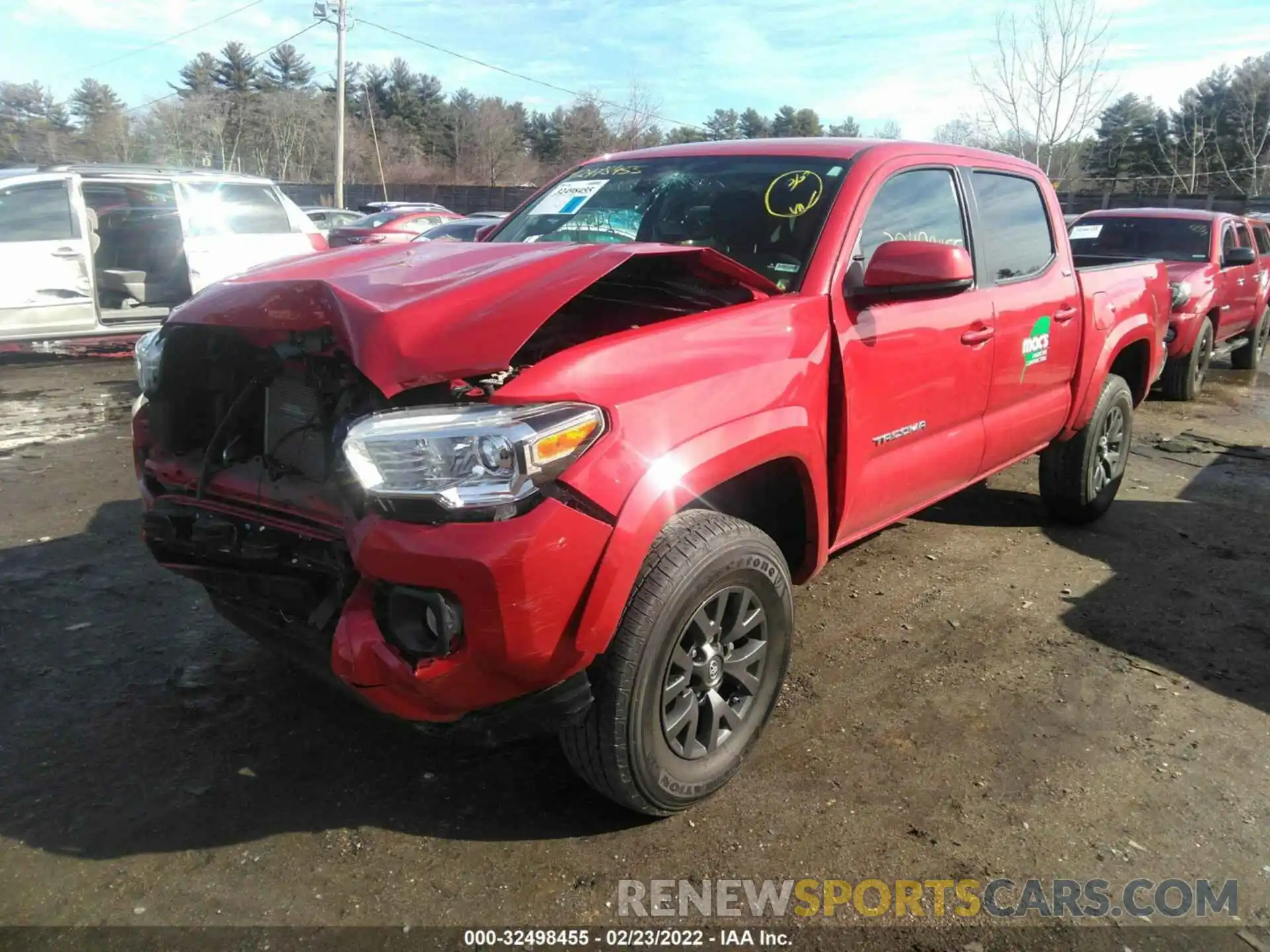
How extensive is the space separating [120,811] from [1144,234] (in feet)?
34.9

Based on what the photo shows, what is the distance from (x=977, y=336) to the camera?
11.8 ft

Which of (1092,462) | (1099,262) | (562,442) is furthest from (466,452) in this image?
(1099,262)

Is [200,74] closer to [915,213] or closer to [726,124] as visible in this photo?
[726,124]

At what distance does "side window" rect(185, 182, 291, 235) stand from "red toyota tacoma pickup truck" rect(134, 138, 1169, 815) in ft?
21.8

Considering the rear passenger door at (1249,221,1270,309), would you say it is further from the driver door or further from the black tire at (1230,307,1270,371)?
the driver door

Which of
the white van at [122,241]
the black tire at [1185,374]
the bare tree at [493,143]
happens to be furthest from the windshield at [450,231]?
the bare tree at [493,143]

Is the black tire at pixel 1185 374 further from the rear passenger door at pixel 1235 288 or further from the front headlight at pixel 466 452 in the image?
the front headlight at pixel 466 452

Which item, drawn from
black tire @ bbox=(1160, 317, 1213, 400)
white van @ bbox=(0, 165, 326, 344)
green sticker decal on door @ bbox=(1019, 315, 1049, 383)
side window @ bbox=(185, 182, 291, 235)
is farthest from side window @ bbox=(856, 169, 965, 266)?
side window @ bbox=(185, 182, 291, 235)

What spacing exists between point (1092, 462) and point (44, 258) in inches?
335

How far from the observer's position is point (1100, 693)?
3.36 metres

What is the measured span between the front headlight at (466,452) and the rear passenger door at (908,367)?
4.04 ft

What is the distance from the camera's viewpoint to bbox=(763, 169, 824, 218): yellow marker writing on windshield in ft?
10.6

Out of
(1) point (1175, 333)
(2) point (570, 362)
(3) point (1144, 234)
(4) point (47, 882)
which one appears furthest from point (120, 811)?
(3) point (1144, 234)

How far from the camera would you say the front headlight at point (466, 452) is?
205 centimetres
